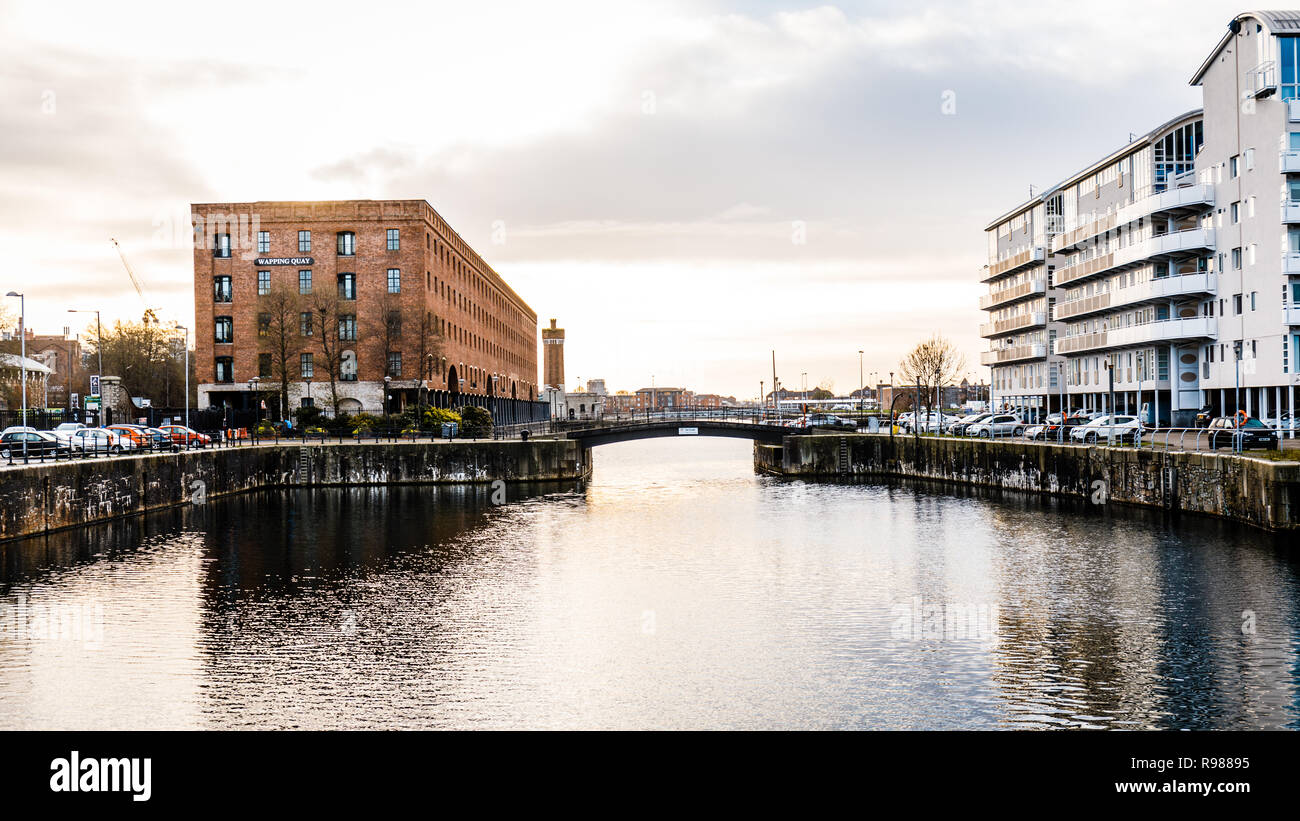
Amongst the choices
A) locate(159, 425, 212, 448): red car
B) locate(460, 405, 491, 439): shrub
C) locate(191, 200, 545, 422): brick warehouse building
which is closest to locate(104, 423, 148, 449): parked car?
locate(159, 425, 212, 448): red car

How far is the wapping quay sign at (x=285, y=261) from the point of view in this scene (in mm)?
87125

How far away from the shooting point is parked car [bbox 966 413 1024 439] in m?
71.0

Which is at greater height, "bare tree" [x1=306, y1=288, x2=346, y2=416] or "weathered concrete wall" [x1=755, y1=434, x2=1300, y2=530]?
"bare tree" [x1=306, y1=288, x2=346, y2=416]

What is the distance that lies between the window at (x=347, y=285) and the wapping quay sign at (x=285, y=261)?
2.76m

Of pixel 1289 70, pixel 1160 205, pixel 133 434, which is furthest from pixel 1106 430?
pixel 133 434

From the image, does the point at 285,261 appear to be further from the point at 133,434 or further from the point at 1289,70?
the point at 1289,70

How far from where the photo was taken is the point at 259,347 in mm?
86312

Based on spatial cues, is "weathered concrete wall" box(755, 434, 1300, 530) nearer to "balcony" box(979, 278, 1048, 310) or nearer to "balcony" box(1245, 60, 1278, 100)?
"balcony" box(1245, 60, 1278, 100)

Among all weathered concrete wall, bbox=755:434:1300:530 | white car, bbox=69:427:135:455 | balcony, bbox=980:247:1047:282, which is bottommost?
weathered concrete wall, bbox=755:434:1300:530

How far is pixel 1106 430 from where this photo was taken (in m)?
56.8

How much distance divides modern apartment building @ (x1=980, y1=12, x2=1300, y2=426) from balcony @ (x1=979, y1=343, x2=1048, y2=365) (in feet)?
0.70

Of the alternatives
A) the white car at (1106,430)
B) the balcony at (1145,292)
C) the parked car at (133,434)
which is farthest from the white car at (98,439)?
the balcony at (1145,292)
